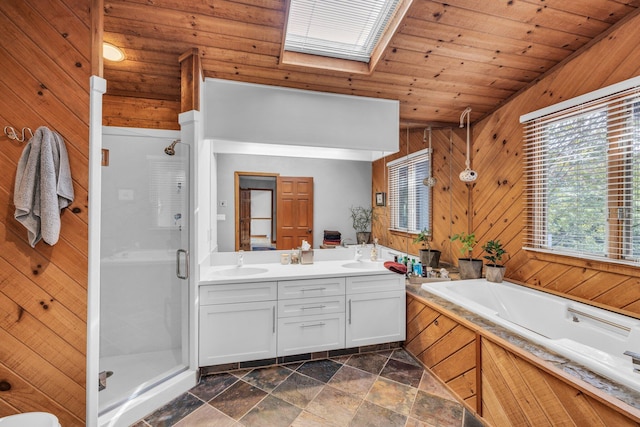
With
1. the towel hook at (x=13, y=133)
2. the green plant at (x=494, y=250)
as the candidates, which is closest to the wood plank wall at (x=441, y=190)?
the green plant at (x=494, y=250)

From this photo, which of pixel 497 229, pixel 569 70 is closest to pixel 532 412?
pixel 497 229

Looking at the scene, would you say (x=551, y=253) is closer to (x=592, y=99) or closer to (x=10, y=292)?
(x=592, y=99)

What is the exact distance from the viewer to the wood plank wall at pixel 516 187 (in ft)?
6.19

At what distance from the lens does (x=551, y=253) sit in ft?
7.57

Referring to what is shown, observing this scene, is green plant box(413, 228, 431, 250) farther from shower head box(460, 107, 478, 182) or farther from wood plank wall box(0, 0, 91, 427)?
wood plank wall box(0, 0, 91, 427)

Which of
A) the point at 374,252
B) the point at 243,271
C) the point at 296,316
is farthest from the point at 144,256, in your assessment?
the point at 374,252

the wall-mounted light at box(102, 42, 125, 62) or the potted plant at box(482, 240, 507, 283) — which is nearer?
the wall-mounted light at box(102, 42, 125, 62)

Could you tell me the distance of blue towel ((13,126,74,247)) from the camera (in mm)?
1357

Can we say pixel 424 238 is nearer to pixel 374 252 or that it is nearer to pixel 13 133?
pixel 374 252

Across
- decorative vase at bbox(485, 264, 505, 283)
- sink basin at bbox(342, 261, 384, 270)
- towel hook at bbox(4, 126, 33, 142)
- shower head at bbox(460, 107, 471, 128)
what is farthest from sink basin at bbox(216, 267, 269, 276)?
shower head at bbox(460, 107, 471, 128)

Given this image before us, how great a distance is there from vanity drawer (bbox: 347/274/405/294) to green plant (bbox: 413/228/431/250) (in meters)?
0.69

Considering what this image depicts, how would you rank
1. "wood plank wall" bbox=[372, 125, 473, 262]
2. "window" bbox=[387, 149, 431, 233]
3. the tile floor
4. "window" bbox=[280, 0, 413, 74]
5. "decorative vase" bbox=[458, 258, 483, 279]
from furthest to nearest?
"window" bbox=[387, 149, 431, 233] → "wood plank wall" bbox=[372, 125, 473, 262] → "decorative vase" bbox=[458, 258, 483, 279] → "window" bbox=[280, 0, 413, 74] → the tile floor

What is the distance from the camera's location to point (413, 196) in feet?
10.8

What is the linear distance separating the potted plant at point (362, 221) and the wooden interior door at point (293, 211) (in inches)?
19.5
